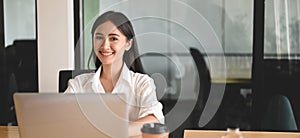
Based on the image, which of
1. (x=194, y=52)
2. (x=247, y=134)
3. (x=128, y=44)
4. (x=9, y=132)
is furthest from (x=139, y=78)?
(x=194, y=52)

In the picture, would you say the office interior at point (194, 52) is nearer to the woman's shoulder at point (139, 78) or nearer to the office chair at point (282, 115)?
the office chair at point (282, 115)

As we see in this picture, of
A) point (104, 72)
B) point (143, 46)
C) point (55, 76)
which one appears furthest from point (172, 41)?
point (104, 72)

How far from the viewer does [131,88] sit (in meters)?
1.99

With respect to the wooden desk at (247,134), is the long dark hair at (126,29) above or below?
above

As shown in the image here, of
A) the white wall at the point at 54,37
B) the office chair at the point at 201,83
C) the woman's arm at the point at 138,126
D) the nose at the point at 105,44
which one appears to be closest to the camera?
the woman's arm at the point at 138,126

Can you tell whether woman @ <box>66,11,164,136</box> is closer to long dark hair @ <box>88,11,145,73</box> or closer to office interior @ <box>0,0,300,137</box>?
long dark hair @ <box>88,11,145,73</box>

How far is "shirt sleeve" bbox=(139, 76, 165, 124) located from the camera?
72.5 inches

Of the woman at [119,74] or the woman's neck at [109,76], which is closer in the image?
the woman at [119,74]

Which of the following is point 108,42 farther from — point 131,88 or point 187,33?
point 187,33

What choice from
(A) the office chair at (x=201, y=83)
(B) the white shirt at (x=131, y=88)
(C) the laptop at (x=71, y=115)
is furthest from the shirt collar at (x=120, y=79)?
(A) the office chair at (x=201, y=83)

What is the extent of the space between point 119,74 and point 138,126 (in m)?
0.38

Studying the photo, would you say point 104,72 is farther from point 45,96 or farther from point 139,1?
point 139,1

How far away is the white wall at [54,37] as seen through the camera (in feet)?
10.8

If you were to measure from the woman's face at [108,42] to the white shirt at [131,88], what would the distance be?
123 millimetres
